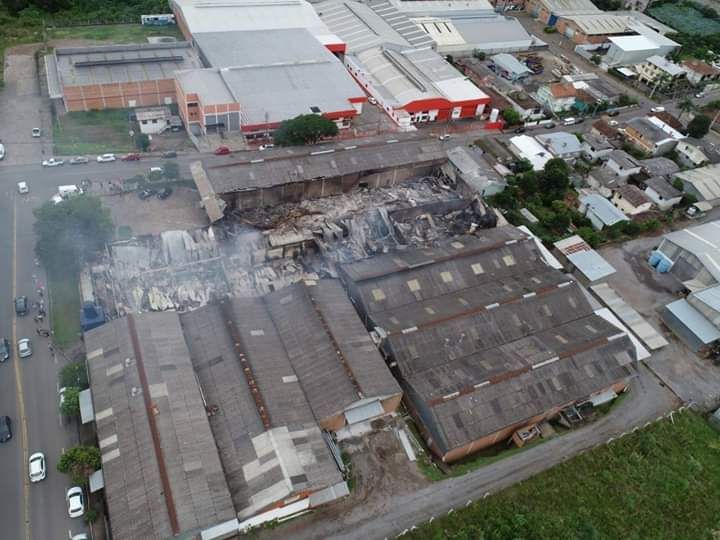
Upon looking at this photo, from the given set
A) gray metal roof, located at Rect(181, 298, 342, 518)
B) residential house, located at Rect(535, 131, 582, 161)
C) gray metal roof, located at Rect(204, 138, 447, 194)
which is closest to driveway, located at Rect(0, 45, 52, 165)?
gray metal roof, located at Rect(204, 138, 447, 194)

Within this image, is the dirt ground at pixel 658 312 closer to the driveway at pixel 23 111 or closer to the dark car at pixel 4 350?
the dark car at pixel 4 350

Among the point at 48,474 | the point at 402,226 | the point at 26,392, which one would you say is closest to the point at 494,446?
the point at 402,226

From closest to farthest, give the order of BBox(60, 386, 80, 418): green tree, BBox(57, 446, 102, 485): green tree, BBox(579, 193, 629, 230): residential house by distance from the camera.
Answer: BBox(57, 446, 102, 485): green tree → BBox(60, 386, 80, 418): green tree → BBox(579, 193, 629, 230): residential house

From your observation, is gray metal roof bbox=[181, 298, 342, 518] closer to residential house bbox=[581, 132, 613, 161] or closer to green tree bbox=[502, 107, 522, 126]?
green tree bbox=[502, 107, 522, 126]

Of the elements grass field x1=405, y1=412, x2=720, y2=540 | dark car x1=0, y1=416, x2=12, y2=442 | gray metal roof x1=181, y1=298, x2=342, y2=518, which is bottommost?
grass field x1=405, y1=412, x2=720, y2=540

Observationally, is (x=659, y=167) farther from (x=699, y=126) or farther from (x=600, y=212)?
(x=600, y=212)

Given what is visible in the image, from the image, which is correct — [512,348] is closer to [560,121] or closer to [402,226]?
[402,226]
